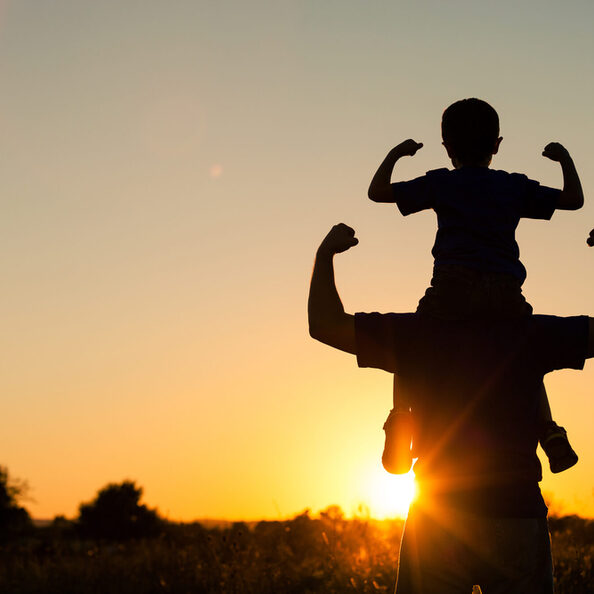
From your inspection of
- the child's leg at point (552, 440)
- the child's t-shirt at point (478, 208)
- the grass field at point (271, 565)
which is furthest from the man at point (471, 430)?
the grass field at point (271, 565)

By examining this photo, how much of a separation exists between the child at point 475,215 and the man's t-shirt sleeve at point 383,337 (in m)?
0.10

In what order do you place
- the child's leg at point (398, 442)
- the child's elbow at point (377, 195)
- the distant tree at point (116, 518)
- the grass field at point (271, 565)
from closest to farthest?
the child's leg at point (398, 442), the child's elbow at point (377, 195), the grass field at point (271, 565), the distant tree at point (116, 518)

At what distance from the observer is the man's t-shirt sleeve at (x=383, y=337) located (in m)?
3.19

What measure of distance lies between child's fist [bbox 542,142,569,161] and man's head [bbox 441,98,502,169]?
0.27m

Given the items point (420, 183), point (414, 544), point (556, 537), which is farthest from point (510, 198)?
point (556, 537)

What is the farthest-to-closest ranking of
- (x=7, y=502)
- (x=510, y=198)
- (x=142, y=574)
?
(x=7, y=502) < (x=142, y=574) < (x=510, y=198)

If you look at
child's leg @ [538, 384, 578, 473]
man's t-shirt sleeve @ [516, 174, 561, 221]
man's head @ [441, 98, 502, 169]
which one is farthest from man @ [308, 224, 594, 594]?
man's head @ [441, 98, 502, 169]

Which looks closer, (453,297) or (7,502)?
(453,297)

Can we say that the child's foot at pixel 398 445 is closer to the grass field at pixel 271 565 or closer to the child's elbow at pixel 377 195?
the child's elbow at pixel 377 195

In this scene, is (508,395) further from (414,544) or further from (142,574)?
(142,574)

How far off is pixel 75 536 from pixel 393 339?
30598mm

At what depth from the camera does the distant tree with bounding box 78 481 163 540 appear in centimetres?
3158

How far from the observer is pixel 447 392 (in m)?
3.10

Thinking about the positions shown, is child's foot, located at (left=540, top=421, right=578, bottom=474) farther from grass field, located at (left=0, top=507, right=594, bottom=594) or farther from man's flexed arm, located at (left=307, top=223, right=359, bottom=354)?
grass field, located at (left=0, top=507, right=594, bottom=594)
